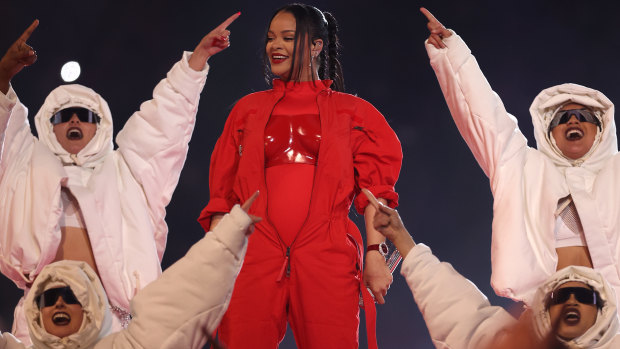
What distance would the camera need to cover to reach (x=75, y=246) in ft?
11.6

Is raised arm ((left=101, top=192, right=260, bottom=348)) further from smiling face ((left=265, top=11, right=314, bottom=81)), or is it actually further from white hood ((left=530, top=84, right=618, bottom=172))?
white hood ((left=530, top=84, right=618, bottom=172))

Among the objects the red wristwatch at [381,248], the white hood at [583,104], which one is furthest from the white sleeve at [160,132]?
the white hood at [583,104]

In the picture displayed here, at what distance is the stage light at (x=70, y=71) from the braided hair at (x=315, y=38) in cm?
209

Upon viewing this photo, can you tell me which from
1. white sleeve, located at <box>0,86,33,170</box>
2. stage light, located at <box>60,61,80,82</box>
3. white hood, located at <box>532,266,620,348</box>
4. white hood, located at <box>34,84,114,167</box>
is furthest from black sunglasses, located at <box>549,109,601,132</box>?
stage light, located at <box>60,61,80,82</box>

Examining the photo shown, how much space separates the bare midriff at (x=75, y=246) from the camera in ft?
11.5

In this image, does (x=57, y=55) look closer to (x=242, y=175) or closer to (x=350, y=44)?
(x=350, y=44)

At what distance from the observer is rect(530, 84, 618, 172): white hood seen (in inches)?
141

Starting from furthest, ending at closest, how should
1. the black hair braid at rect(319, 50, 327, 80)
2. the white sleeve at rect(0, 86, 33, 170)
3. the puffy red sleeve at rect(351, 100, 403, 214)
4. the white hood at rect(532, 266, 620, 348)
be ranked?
the white sleeve at rect(0, 86, 33, 170), the black hair braid at rect(319, 50, 327, 80), the puffy red sleeve at rect(351, 100, 403, 214), the white hood at rect(532, 266, 620, 348)

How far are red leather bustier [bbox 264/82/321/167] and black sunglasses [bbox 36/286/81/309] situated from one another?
778 mm

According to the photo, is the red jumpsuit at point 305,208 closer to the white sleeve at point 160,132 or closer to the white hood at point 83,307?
the white hood at point 83,307

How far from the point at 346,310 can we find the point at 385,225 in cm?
63

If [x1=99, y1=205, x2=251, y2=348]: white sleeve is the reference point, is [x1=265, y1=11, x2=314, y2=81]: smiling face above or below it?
above

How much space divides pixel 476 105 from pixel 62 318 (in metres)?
1.72

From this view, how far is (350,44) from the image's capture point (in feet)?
16.7
